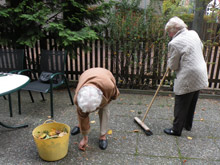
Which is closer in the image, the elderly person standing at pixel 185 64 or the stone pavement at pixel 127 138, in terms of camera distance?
the stone pavement at pixel 127 138

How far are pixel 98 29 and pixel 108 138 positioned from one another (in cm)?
282

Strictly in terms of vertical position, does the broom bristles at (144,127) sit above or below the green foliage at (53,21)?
below

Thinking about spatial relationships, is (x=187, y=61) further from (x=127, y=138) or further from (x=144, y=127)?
(x=127, y=138)

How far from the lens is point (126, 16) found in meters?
5.02

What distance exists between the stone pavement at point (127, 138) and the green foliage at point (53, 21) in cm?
144

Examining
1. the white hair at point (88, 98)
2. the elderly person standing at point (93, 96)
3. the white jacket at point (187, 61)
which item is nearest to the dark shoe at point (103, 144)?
the elderly person standing at point (93, 96)

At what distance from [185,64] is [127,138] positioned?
1.41 meters

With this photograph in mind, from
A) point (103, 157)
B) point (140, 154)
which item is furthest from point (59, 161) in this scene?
point (140, 154)

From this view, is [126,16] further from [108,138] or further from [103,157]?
[103,157]

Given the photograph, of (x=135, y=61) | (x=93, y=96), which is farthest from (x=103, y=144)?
(x=135, y=61)

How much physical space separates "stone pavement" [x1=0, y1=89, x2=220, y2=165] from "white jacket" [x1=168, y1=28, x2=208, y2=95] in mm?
834

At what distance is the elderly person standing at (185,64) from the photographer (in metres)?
2.79

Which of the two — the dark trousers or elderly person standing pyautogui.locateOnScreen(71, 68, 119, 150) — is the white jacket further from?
elderly person standing pyautogui.locateOnScreen(71, 68, 119, 150)

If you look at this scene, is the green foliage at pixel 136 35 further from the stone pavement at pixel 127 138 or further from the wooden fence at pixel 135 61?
the stone pavement at pixel 127 138
